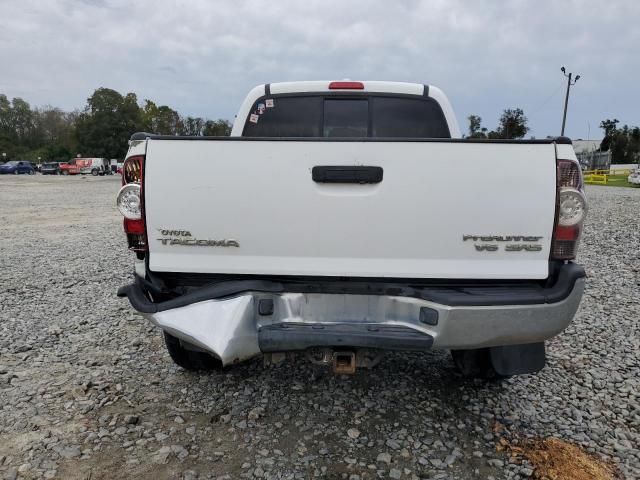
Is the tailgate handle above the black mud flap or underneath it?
above

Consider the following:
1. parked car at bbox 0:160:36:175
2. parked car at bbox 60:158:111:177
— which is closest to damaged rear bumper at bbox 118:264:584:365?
parked car at bbox 60:158:111:177

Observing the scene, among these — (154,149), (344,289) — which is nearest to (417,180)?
(344,289)

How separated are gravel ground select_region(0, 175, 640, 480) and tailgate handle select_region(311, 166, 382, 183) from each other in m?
1.51

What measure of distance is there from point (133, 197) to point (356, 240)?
3.90ft

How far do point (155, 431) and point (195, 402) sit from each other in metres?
Answer: 0.38

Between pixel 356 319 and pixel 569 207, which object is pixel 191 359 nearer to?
pixel 356 319

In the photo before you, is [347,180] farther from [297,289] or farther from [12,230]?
[12,230]

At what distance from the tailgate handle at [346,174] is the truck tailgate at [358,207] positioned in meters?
0.03

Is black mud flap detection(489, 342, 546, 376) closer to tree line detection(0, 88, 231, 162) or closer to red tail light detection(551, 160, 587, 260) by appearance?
red tail light detection(551, 160, 587, 260)

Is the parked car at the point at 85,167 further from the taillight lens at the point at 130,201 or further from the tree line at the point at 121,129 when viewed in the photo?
the taillight lens at the point at 130,201

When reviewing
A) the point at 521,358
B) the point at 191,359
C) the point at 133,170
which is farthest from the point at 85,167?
the point at 521,358

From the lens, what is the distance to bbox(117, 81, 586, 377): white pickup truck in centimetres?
237

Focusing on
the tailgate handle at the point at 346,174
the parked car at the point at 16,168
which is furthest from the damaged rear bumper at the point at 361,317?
the parked car at the point at 16,168

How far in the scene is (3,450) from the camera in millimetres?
2686
